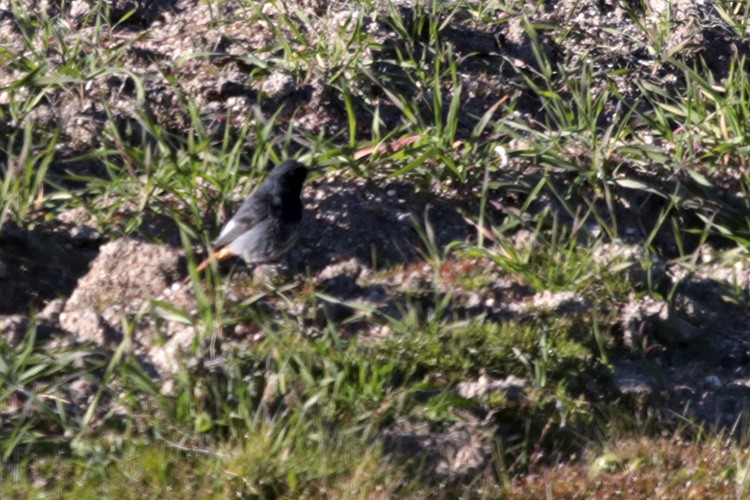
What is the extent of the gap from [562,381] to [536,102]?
2122mm

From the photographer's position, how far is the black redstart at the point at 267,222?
518cm

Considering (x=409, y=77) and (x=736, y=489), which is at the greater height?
(x=409, y=77)

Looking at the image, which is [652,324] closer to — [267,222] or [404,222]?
[404,222]

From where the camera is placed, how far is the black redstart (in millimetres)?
5180

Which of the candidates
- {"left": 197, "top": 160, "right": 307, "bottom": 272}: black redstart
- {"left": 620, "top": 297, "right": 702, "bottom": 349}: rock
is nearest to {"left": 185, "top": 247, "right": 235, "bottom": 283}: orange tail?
{"left": 197, "top": 160, "right": 307, "bottom": 272}: black redstart

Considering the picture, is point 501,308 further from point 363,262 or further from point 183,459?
point 183,459

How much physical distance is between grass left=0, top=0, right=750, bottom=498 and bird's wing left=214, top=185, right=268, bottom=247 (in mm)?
118

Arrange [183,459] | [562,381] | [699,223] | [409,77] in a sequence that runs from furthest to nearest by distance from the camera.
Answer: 1. [409,77]
2. [699,223]
3. [562,381]
4. [183,459]

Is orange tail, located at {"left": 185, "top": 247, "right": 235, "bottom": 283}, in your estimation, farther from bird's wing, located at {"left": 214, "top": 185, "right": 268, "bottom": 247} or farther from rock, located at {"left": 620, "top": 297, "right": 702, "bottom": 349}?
rock, located at {"left": 620, "top": 297, "right": 702, "bottom": 349}

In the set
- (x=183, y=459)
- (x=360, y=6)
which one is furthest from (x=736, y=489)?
(x=360, y=6)

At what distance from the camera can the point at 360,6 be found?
21.0ft

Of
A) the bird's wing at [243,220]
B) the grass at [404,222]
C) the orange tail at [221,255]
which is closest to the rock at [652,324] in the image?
the grass at [404,222]

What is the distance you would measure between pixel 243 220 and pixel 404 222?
0.78 meters

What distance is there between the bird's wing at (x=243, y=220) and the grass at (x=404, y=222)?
0.39 ft
